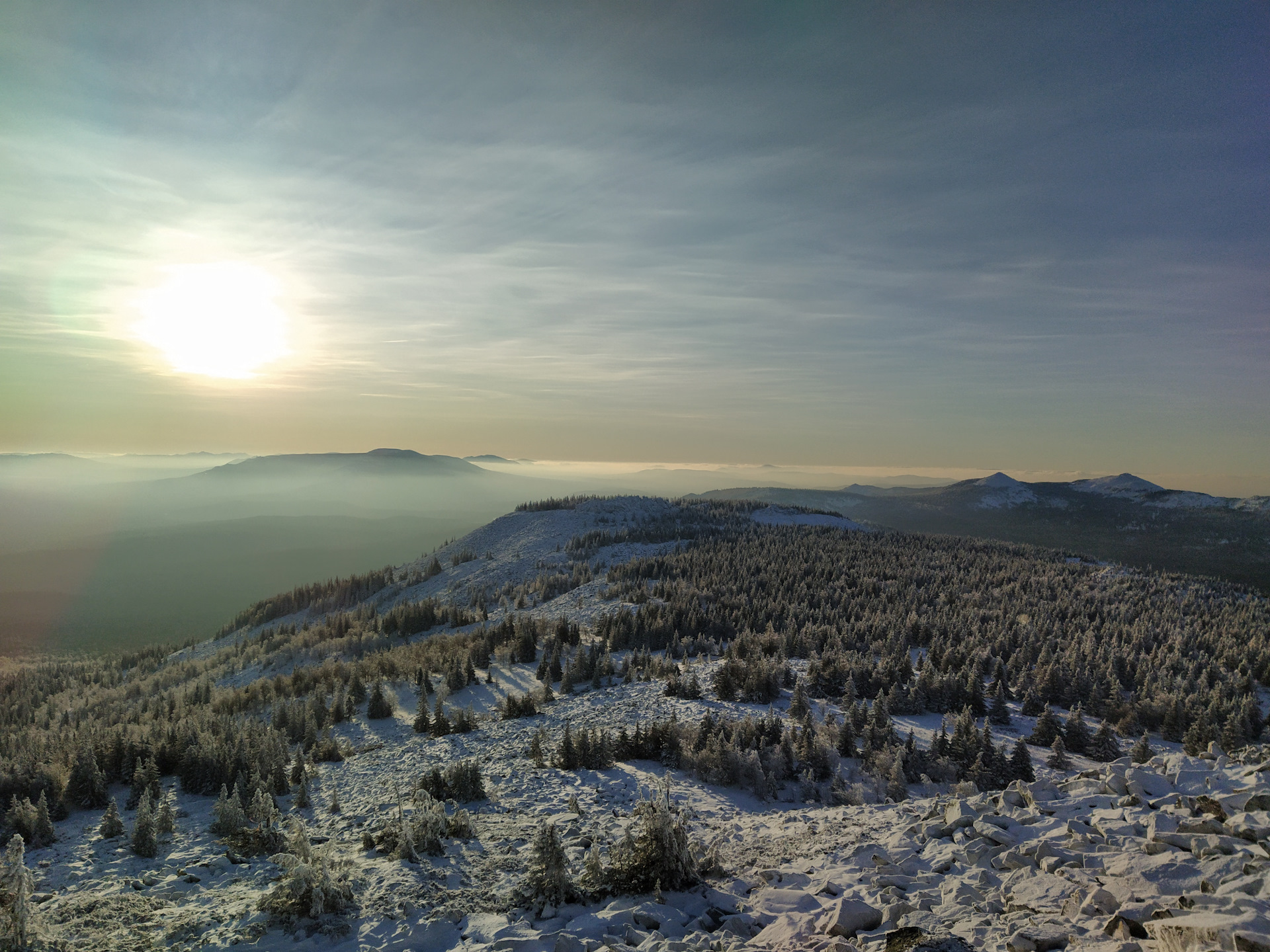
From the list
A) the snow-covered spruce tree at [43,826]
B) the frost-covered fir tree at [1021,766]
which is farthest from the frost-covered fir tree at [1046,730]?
the snow-covered spruce tree at [43,826]

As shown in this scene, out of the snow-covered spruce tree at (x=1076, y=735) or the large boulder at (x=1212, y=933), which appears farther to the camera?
the snow-covered spruce tree at (x=1076, y=735)

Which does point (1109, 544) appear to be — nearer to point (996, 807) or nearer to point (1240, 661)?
point (1240, 661)

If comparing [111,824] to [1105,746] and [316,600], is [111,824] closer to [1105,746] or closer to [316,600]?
[1105,746]

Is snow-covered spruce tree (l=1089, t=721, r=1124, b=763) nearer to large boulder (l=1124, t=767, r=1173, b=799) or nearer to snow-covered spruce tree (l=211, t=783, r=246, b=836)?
large boulder (l=1124, t=767, r=1173, b=799)

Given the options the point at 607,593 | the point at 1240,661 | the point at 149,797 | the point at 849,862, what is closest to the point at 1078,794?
the point at 849,862

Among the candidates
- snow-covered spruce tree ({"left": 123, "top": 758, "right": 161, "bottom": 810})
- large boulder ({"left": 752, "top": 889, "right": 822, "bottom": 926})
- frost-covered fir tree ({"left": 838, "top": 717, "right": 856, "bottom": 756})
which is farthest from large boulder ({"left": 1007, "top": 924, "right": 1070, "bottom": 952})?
snow-covered spruce tree ({"left": 123, "top": 758, "right": 161, "bottom": 810})

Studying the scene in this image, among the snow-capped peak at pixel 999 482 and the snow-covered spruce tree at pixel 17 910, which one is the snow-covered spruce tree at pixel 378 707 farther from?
the snow-capped peak at pixel 999 482
